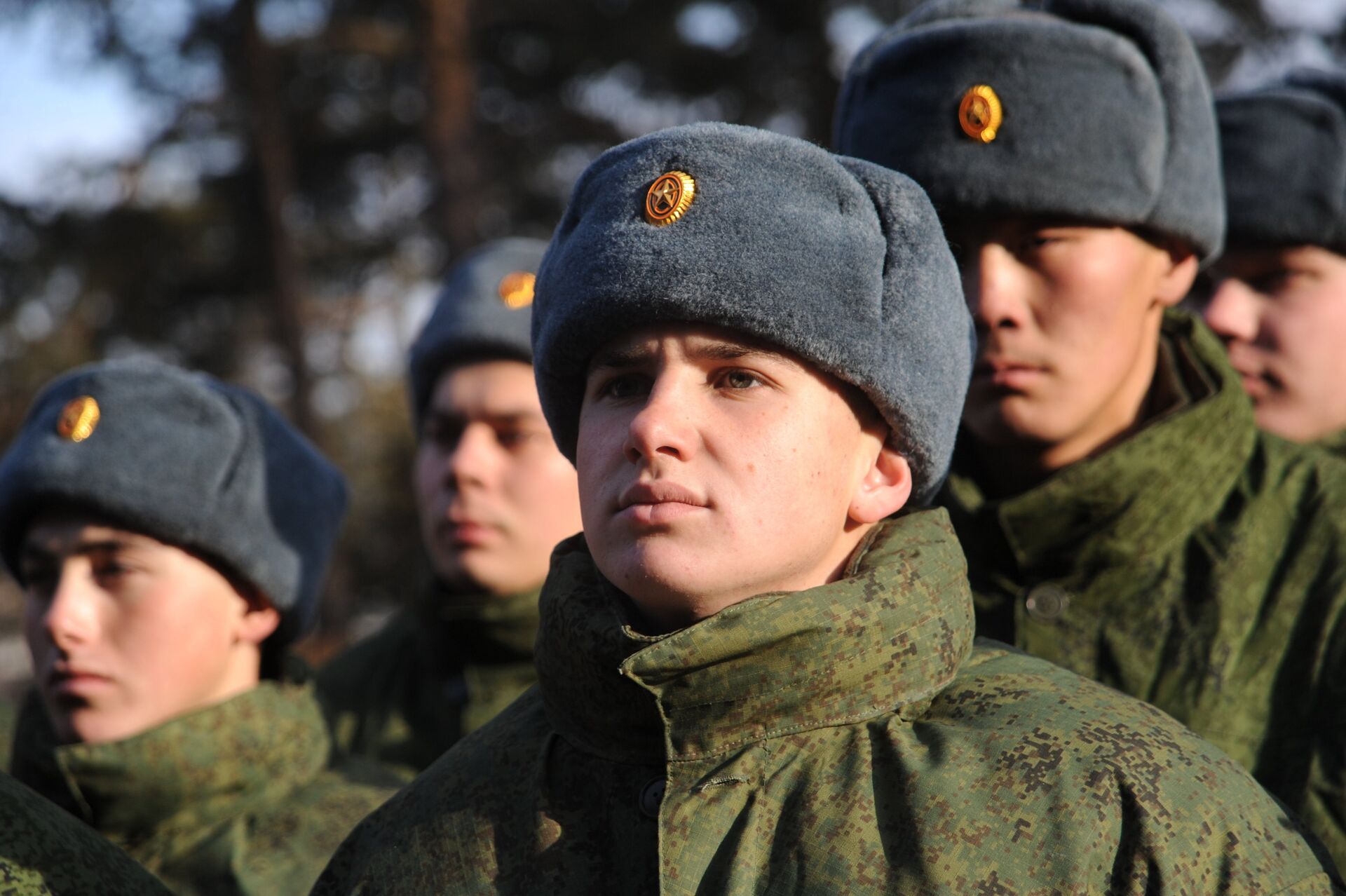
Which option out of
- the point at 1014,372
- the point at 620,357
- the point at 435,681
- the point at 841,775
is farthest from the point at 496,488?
the point at 841,775

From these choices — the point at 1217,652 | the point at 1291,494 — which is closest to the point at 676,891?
the point at 1217,652

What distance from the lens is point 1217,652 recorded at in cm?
294

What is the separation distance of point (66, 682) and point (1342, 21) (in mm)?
11681

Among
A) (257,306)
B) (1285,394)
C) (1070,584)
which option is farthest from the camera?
(257,306)

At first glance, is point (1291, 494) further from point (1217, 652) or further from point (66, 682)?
point (66, 682)

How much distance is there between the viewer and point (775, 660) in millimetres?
2186

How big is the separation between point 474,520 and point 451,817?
6.30ft

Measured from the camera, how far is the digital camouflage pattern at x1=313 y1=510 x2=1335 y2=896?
6.63 feet

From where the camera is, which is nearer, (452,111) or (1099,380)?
(1099,380)

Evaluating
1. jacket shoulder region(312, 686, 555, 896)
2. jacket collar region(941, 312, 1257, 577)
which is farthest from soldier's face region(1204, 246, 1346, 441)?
jacket shoulder region(312, 686, 555, 896)

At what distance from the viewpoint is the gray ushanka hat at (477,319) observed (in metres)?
4.45

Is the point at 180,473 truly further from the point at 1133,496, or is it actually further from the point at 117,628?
the point at 1133,496

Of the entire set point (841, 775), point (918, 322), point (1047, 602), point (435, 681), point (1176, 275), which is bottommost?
point (435, 681)

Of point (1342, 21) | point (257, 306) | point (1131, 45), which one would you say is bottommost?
point (257, 306)
